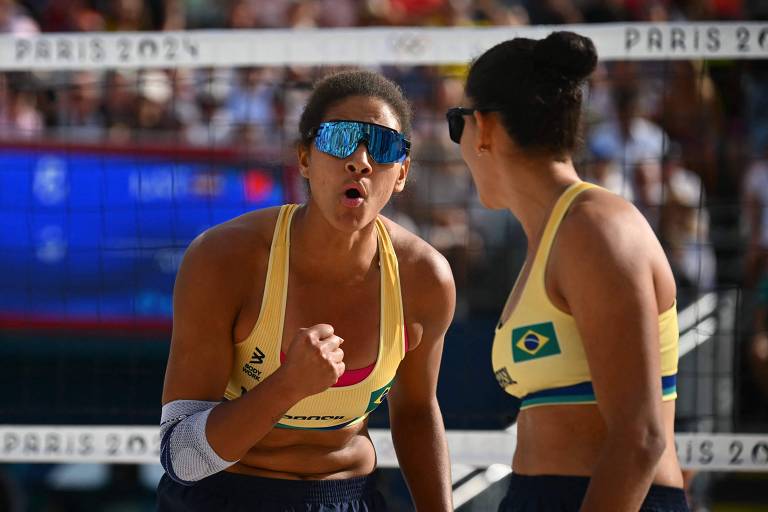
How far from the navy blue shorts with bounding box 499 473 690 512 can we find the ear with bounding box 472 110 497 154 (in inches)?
30.0

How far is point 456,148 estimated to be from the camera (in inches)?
233

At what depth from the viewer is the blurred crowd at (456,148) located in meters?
5.43

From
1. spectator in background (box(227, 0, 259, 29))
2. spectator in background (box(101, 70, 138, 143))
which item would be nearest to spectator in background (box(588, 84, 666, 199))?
spectator in background (box(101, 70, 138, 143))

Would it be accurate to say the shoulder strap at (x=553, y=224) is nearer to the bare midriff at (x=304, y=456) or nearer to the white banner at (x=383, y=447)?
the bare midriff at (x=304, y=456)

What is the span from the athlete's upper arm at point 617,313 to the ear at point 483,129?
379 mm

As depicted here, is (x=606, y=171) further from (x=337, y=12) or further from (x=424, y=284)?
(x=337, y=12)

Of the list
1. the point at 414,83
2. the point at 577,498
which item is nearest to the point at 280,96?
the point at 414,83

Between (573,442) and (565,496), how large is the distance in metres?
0.12

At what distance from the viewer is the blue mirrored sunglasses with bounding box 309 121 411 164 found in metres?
2.80

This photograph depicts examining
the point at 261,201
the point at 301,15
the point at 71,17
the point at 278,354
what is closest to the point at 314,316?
the point at 278,354

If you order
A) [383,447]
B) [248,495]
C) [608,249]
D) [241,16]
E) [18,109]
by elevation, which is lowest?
[383,447]

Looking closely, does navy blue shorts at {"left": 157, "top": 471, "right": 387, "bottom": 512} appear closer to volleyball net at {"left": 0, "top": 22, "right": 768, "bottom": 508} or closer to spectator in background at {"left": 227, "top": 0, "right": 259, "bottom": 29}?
volleyball net at {"left": 0, "top": 22, "right": 768, "bottom": 508}

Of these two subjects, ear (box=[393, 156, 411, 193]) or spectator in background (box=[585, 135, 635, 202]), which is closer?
ear (box=[393, 156, 411, 193])

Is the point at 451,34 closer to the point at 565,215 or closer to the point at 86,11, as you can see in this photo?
the point at 565,215
